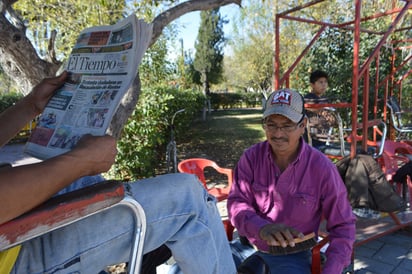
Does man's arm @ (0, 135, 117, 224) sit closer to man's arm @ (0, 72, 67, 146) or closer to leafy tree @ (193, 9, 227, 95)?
man's arm @ (0, 72, 67, 146)

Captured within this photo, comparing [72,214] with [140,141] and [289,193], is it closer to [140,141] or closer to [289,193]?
[289,193]

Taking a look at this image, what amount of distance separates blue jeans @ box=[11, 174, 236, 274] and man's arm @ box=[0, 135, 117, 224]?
0.56 feet

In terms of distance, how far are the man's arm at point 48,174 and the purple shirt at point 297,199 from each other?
91 centimetres

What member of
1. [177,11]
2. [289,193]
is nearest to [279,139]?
[289,193]

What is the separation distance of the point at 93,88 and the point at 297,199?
44.7 inches

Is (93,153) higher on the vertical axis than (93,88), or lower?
lower

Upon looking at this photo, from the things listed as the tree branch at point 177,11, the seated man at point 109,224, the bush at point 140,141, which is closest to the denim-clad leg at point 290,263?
the seated man at point 109,224

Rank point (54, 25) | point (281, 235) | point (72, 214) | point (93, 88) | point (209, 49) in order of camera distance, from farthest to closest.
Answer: point (209, 49)
point (54, 25)
point (281, 235)
point (93, 88)
point (72, 214)

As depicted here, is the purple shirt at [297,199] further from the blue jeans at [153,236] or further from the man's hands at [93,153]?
the man's hands at [93,153]

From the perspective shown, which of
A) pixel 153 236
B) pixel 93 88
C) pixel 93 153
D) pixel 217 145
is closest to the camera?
pixel 93 153

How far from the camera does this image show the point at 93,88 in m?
1.28

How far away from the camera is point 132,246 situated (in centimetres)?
108

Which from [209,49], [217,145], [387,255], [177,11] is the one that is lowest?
[387,255]

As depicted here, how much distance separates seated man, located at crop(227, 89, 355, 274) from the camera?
167cm
